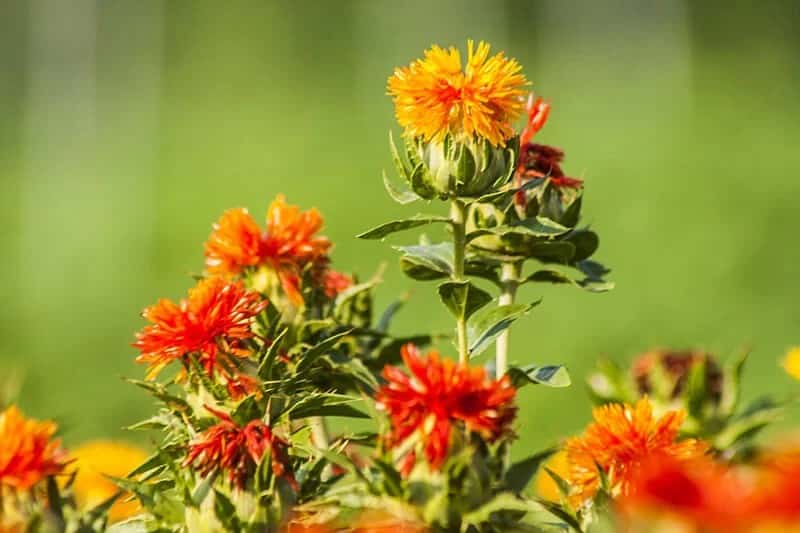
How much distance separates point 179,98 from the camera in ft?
55.8

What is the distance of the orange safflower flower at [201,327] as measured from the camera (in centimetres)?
103

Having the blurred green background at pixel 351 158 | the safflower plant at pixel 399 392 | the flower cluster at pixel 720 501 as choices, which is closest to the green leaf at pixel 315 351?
the safflower plant at pixel 399 392

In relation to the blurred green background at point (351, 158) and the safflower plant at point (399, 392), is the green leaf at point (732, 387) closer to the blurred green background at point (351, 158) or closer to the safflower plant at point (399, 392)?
the safflower plant at point (399, 392)

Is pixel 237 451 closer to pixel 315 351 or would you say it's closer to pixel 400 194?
pixel 315 351

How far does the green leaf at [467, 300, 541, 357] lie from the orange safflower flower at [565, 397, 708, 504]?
106 millimetres

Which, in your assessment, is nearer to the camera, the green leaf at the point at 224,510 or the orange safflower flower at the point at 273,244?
the green leaf at the point at 224,510

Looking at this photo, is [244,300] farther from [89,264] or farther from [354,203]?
[89,264]

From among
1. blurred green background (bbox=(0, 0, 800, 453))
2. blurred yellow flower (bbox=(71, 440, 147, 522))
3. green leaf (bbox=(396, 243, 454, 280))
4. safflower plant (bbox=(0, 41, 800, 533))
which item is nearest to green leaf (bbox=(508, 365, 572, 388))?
safflower plant (bbox=(0, 41, 800, 533))

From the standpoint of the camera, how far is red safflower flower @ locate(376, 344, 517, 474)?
0.86 meters

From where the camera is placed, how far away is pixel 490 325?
3.58ft

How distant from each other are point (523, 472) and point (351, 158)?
10.5 meters

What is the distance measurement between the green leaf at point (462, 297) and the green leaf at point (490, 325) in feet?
0.05

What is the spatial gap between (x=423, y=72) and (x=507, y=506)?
387mm

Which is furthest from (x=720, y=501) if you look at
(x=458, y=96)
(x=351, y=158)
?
(x=351, y=158)
